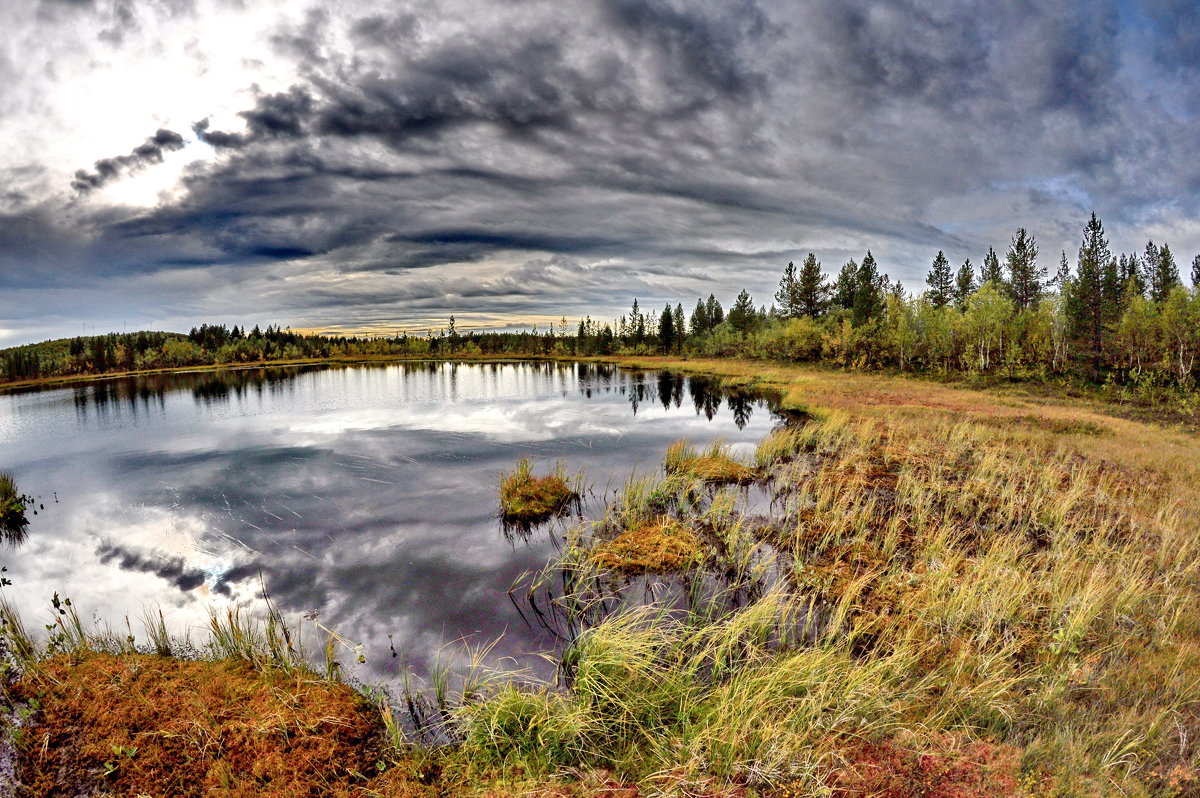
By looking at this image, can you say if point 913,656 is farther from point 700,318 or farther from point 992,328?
point 700,318

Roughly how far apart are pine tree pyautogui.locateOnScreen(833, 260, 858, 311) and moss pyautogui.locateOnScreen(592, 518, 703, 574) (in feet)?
307

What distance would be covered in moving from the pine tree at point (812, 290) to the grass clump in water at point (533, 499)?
9012cm

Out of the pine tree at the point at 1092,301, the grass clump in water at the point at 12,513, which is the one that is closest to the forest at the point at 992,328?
the pine tree at the point at 1092,301

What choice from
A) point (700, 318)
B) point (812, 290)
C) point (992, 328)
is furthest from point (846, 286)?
point (700, 318)

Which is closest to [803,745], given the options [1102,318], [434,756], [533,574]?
[434,756]

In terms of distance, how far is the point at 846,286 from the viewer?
308 feet

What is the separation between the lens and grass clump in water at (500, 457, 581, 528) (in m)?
15.9

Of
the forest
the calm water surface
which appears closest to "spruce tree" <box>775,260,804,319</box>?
the forest

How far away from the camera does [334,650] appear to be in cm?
897

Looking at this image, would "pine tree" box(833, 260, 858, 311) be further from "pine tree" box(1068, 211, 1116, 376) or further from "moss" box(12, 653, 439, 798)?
"moss" box(12, 653, 439, 798)

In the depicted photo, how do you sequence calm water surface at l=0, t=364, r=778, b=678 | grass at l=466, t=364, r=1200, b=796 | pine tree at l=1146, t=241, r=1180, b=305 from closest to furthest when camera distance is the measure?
1. grass at l=466, t=364, r=1200, b=796
2. calm water surface at l=0, t=364, r=778, b=678
3. pine tree at l=1146, t=241, r=1180, b=305

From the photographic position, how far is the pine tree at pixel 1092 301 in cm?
5834

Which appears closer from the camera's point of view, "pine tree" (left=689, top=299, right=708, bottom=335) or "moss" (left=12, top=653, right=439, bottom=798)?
"moss" (left=12, top=653, right=439, bottom=798)

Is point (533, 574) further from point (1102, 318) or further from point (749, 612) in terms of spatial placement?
point (1102, 318)
